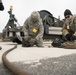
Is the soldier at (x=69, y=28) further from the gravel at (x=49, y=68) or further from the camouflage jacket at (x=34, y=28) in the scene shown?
the gravel at (x=49, y=68)

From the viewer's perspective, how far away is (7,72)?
4461mm

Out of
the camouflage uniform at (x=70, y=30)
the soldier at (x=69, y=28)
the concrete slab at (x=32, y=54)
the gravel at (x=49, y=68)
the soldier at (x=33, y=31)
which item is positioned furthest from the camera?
the soldier at (x=33, y=31)

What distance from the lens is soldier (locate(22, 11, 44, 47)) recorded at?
1028 centimetres

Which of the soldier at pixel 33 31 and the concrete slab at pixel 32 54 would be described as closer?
the concrete slab at pixel 32 54

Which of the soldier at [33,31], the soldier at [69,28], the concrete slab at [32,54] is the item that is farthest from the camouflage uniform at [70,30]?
the concrete slab at [32,54]

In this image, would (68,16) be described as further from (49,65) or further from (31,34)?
(49,65)

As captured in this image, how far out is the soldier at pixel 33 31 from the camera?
1028 cm

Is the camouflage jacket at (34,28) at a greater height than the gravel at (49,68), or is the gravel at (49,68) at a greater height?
the gravel at (49,68)

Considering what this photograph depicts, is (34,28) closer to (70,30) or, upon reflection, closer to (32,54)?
(70,30)

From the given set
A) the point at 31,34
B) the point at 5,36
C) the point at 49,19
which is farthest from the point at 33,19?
the point at 5,36

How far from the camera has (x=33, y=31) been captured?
1048 centimetres

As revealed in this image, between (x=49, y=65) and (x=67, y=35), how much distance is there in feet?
17.7

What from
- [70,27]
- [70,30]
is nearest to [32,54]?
[70,27]

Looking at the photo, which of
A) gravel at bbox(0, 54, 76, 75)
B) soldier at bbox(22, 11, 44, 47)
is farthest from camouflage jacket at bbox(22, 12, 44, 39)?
gravel at bbox(0, 54, 76, 75)
